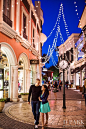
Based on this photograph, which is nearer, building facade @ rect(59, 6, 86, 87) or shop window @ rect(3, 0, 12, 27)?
shop window @ rect(3, 0, 12, 27)

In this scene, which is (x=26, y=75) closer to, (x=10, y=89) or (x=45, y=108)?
(x=10, y=89)

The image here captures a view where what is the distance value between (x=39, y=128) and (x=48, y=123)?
2.36 ft

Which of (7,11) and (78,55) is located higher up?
(7,11)

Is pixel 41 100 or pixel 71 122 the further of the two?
pixel 71 122

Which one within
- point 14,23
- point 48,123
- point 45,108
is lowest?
point 48,123

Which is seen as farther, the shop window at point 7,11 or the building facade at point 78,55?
A: the building facade at point 78,55

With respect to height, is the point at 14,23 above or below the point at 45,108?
above

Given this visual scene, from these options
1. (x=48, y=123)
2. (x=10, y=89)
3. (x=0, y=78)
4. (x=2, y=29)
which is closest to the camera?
(x=48, y=123)

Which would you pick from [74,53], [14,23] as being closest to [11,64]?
[14,23]

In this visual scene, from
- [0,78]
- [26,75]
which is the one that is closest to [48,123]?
[0,78]

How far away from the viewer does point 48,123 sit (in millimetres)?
6773

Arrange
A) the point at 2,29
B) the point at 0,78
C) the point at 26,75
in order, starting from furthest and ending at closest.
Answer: the point at 26,75 → the point at 0,78 → the point at 2,29

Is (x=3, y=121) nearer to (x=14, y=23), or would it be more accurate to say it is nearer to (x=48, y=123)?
(x=48, y=123)

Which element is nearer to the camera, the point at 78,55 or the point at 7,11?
the point at 7,11
